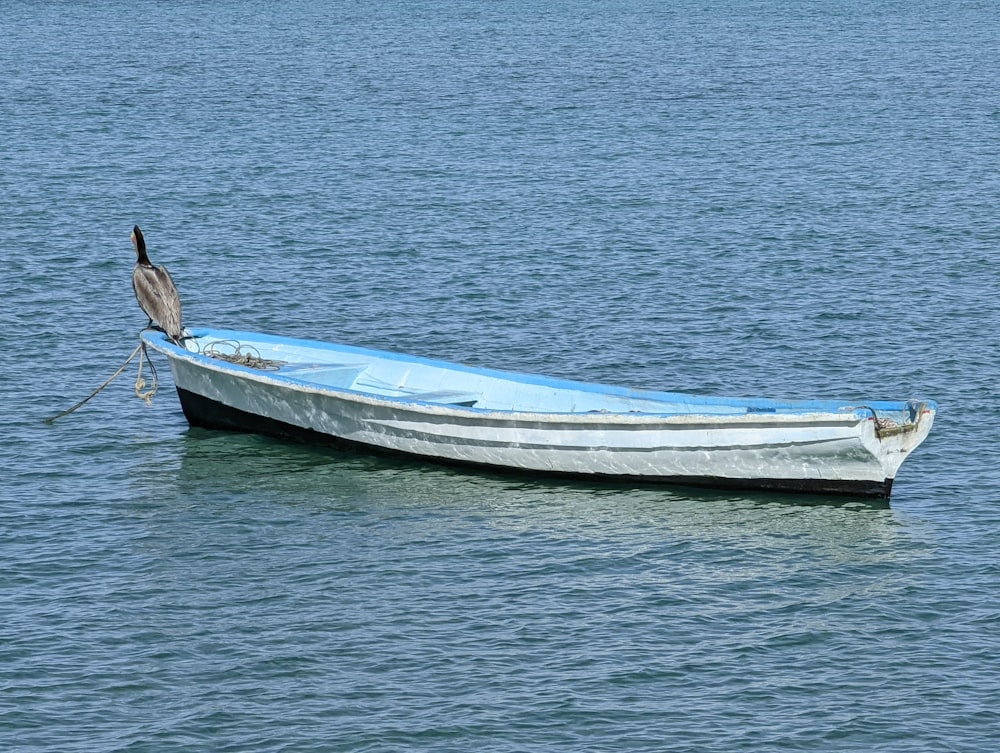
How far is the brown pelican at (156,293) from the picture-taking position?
2761cm

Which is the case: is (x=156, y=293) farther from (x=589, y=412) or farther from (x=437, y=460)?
(x=589, y=412)

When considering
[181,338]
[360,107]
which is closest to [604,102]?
[360,107]

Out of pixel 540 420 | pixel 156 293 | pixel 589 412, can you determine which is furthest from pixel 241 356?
pixel 589 412

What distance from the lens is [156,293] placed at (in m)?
27.7

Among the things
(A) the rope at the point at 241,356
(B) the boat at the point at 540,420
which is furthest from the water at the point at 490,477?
(A) the rope at the point at 241,356

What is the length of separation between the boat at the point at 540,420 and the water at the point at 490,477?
458 mm

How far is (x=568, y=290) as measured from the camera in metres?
38.3

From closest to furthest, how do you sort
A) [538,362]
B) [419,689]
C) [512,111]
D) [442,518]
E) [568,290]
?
[419,689] → [442,518] → [538,362] → [568,290] → [512,111]

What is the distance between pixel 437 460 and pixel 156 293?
5.68 meters

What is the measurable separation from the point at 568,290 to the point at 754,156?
64.2 ft

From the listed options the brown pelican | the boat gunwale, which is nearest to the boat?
the boat gunwale

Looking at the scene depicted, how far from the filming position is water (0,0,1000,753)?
63.0 feet

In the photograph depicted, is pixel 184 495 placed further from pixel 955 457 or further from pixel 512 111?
pixel 512 111

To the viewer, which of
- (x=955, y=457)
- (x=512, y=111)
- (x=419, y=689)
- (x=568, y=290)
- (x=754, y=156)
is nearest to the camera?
(x=419, y=689)
